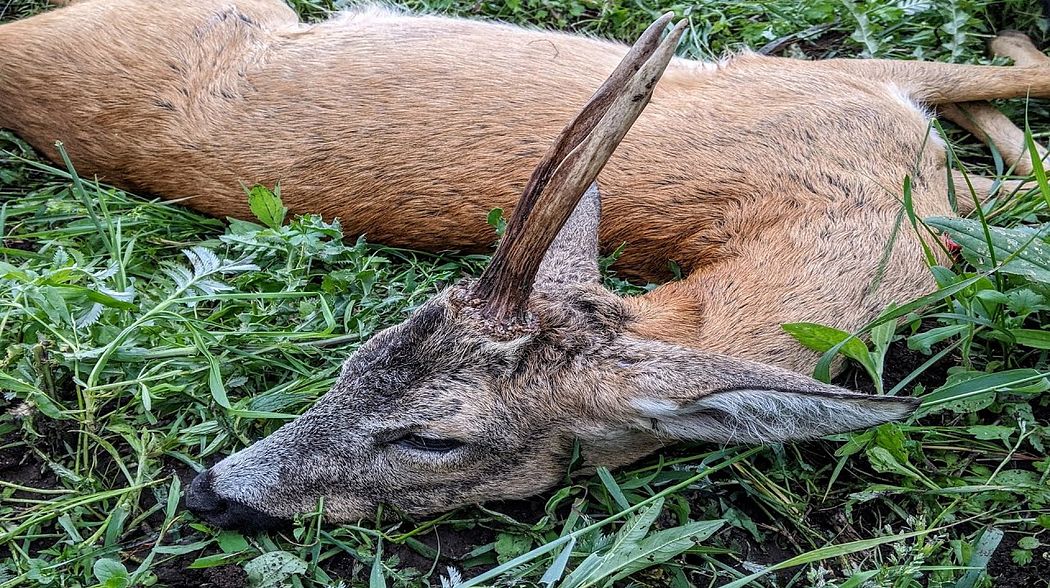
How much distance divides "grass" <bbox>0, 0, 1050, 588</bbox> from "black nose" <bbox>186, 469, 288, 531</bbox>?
2.0 inches

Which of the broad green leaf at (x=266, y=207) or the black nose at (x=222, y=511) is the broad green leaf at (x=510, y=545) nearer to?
the black nose at (x=222, y=511)

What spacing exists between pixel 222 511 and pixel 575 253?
4.63ft

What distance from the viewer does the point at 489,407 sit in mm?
2949

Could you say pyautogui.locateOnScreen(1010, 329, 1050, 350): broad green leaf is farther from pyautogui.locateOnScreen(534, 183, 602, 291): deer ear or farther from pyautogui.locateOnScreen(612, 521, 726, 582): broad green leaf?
pyautogui.locateOnScreen(534, 183, 602, 291): deer ear

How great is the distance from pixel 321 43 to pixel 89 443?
2.18m

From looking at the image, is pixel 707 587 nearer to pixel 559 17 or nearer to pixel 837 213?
pixel 837 213

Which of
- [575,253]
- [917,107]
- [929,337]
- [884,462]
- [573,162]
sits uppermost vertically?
[573,162]

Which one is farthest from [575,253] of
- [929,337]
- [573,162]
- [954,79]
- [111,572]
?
[954,79]

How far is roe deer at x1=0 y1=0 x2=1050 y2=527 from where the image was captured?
9.39ft

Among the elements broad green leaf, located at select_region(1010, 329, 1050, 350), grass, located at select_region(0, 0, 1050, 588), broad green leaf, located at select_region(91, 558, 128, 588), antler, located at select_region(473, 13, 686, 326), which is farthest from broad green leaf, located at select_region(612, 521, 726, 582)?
broad green leaf, located at select_region(91, 558, 128, 588)

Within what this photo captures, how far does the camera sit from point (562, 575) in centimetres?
287

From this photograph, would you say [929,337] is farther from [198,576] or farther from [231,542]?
[198,576]

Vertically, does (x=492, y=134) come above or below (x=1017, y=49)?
below

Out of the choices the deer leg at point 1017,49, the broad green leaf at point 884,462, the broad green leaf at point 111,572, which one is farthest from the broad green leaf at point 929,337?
the broad green leaf at point 111,572
